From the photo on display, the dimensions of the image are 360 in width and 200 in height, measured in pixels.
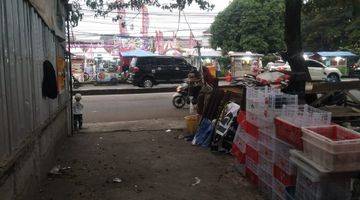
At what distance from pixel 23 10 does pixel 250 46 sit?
124 ft

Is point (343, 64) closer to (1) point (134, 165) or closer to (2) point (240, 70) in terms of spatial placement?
(2) point (240, 70)

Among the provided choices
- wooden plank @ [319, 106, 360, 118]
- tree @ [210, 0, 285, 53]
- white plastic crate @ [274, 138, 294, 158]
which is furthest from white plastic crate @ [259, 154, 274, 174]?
tree @ [210, 0, 285, 53]

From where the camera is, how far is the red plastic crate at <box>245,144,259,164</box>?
21.2 ft

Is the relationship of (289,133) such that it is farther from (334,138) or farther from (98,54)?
(98,54)

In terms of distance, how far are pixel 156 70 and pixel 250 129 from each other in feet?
70.7

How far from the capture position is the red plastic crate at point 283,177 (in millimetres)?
5323

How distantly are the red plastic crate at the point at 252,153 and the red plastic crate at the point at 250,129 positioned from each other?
0.20 m

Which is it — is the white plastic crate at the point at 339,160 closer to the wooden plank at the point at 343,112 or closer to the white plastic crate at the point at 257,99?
the white plastic crate at the point at 257,99

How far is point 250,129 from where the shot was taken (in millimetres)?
6777

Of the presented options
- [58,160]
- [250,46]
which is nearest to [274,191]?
[58,160]

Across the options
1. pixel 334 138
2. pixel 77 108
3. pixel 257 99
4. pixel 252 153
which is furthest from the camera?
pixel 77 108

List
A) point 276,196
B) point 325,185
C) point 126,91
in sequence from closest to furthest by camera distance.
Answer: point 325,185 < point 276,196 < point 126,91

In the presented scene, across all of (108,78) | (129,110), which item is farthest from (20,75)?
(108,78)

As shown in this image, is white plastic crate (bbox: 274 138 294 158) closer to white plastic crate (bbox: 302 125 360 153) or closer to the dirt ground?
white plastic crate (bbox: 302 125 360 153)
